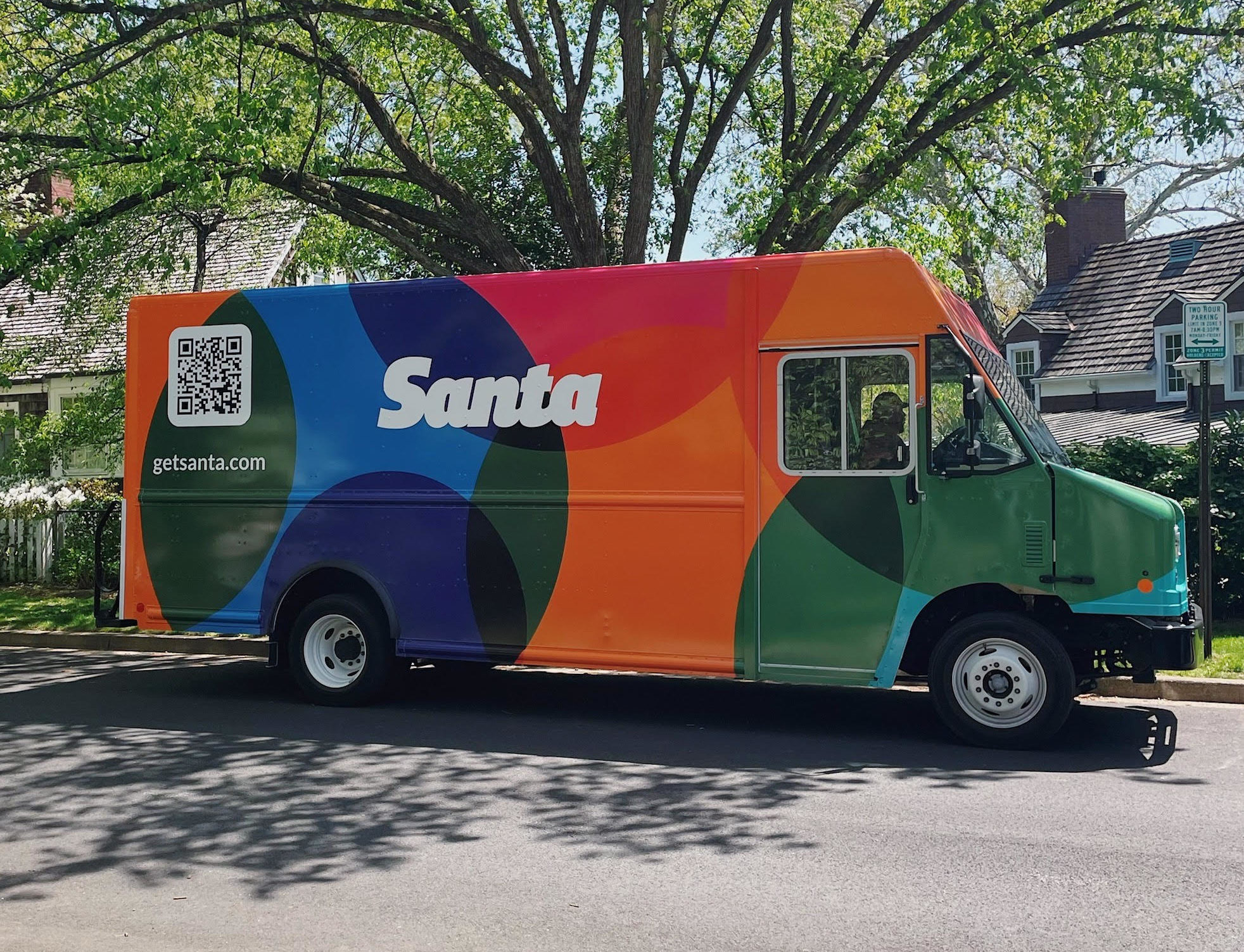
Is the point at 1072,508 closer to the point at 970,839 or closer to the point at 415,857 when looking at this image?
the point at 970,839

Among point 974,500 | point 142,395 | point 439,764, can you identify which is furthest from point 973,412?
point 142,395

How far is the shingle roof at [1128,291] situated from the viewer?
99.7 ft

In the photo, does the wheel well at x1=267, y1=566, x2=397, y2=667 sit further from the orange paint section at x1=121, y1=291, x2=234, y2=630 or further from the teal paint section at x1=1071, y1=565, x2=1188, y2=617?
the teal paint section at x1=1071, y1=565, x2=1188, y2=617

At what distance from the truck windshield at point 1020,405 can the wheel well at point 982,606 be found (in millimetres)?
909

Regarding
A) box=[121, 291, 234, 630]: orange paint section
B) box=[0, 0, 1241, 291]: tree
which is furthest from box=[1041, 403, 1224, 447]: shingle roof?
box=[121, 291, 234, 630]: orange paint section

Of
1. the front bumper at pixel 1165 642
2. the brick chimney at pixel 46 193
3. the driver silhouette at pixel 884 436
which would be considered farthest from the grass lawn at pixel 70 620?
the brick chimney at pixel 46 193

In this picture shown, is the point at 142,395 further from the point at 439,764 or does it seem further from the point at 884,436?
the point at 884,436

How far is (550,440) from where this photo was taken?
361 inches

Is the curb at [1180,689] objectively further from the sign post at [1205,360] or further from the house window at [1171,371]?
the house window at [1171,371]

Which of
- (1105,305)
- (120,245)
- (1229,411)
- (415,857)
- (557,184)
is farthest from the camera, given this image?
(1105,305)

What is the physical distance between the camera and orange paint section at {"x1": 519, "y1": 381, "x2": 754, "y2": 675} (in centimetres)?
871

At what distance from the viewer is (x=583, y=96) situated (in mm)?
14914

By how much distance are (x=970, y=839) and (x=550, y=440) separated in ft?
14.0

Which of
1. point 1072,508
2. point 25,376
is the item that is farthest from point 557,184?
point 25,376
